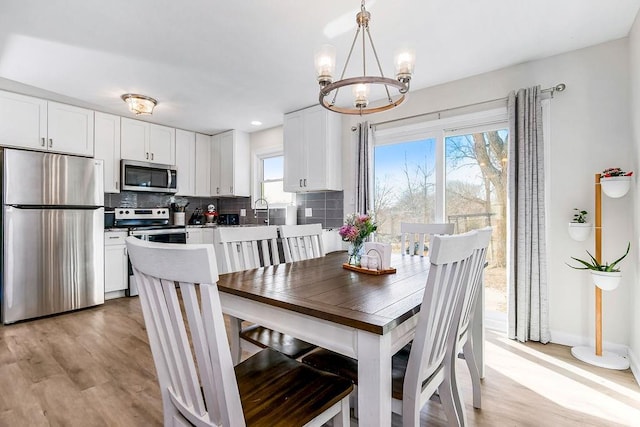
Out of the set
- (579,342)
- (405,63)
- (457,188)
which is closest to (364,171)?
(457,188)

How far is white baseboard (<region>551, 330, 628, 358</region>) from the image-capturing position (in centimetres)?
233

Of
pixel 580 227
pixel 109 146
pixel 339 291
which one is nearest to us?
pixel 339 291

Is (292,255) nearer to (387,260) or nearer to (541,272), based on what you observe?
(387,260)

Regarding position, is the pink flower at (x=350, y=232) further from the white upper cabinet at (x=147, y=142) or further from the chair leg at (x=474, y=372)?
the white upper cabinet at (x=147, y=142)

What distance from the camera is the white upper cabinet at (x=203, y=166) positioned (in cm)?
509

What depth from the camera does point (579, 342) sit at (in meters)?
2.50

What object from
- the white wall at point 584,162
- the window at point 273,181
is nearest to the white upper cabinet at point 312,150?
the window at point 273,181

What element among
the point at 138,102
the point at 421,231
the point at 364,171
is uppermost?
the point at 138,102

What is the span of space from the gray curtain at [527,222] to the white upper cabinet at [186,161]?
4.35 metres

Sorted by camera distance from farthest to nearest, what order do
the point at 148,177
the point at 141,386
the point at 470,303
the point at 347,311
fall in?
the point at 148,177 → the point at 141,386 → the point at 470,303 → the point at 347,311

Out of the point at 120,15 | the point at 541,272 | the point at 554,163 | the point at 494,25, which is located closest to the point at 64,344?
the point at 120,15

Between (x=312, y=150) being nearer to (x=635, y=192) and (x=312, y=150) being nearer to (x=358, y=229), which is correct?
(x=358, y=229)

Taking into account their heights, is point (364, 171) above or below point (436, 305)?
above

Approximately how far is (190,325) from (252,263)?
1290 mm
